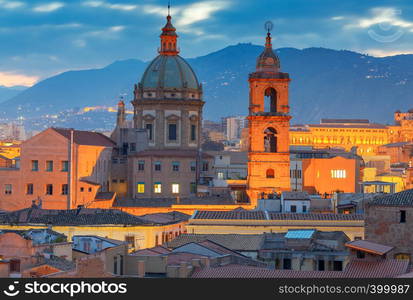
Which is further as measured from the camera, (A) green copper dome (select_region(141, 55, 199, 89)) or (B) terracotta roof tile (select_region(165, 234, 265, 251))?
(A) green copper dome (select_region(141, 55, 199, 89))

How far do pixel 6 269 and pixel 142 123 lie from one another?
2403 inches

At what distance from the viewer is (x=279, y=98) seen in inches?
3440

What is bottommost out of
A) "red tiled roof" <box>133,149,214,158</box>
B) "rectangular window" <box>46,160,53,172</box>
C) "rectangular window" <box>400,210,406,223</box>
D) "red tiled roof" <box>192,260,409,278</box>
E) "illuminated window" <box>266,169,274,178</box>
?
"red tiled roof" <box>192,260,409,278</box>

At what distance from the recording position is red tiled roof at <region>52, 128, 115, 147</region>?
3511 inches

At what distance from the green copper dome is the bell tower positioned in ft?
42.2

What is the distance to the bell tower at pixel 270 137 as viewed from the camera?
8669 cm

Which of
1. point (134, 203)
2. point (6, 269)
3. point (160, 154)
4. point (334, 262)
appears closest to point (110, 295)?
point (6, 269)

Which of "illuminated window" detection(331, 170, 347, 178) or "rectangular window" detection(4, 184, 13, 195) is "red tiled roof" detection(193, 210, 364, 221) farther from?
"illuminated window" detection(331, 170, 347, 178)

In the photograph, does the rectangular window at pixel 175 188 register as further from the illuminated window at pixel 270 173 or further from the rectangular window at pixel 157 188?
the illuminated window at pixel 270 173

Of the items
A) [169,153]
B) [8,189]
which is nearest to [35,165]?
[8,189]

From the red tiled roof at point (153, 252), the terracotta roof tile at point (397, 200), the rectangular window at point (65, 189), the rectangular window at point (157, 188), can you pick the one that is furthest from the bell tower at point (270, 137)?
the red tiled roof at point (153, 252)

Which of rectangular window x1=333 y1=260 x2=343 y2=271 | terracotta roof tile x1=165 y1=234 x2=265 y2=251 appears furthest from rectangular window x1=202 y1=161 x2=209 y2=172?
rectangular window x1=333 y1=260 x2=343 y2=271

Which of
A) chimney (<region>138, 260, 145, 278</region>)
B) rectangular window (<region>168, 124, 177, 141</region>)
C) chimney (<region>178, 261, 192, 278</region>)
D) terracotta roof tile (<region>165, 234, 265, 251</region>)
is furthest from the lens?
rectangular window (<region>168, 124, 177, 141</region>)

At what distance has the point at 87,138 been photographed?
92938mm
